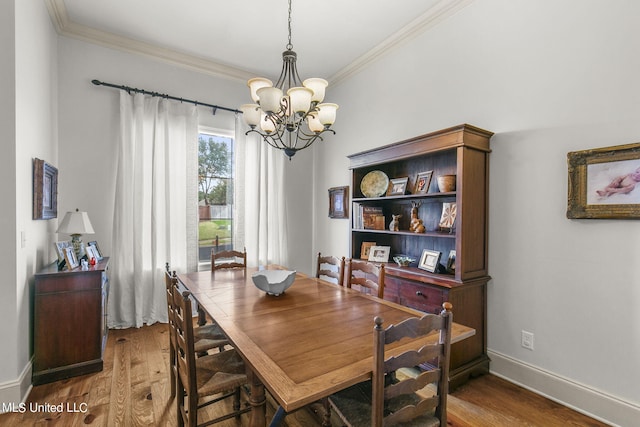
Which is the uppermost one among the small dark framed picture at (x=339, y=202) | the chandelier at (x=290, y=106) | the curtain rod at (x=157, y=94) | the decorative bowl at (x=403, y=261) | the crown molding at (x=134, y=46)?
the crown molding at (x=134, y=46)

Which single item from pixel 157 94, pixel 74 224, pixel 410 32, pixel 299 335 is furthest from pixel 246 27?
pixel 299 335

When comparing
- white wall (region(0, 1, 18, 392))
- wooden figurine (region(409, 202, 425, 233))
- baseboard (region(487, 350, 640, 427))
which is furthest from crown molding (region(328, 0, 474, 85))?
white wall (region(0, 1, 18, 392))

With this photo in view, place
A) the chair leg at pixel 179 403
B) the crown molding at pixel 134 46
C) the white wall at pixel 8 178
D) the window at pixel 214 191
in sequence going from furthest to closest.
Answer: the window at pixel 214 191, the crown molding at pixel 134 46, the white wall at pixel 8 178, the chair leg at pixel 179 403

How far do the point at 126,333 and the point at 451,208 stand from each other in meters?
3.51

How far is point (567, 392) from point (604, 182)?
55.4 inches

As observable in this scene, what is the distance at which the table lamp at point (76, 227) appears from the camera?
2.70 m

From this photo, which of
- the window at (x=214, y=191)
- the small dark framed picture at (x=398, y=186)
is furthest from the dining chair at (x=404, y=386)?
the window at (x=214, y=191)

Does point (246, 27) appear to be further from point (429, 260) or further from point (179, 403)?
point (179, 403)

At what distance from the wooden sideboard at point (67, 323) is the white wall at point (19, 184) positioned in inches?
3.0

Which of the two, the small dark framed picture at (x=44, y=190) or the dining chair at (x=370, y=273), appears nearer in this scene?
the dining chair at (x=370, y=273)

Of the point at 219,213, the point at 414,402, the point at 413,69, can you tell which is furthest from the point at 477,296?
the point at 219,213

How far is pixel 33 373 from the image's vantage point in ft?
7.67

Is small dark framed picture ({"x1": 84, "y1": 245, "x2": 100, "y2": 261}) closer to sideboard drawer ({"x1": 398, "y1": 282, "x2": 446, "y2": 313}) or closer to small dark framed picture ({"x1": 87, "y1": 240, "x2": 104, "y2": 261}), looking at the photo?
small dark framed picture ({"x1": 87, "y1": 240, "x2": 104, "y2": 261})

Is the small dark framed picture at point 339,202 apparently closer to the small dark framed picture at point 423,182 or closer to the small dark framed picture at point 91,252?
the small dark framed picture at point 423,182
